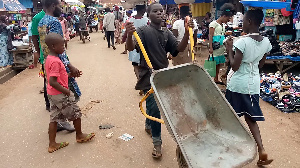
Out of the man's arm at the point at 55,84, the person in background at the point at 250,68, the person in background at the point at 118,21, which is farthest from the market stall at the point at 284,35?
the person in background at the point at 118,21

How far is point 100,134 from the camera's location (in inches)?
145

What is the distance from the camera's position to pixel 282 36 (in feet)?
25.0

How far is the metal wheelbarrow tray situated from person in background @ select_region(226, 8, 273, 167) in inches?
16.8

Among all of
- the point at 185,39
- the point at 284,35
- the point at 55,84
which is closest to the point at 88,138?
the point at 55,84

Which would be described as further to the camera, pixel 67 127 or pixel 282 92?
pixel 282 92

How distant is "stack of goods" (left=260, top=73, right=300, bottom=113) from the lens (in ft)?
14.7

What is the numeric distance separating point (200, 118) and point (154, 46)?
953 millimetres

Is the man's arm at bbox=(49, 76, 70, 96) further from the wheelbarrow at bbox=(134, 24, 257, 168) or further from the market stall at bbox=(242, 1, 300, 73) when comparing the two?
the market stall at bbox=(242, 1, 300, 73)

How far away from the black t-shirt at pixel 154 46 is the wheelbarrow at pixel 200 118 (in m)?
0.36

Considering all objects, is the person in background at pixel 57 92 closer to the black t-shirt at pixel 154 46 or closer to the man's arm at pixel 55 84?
the man's arm at pixel 55 84

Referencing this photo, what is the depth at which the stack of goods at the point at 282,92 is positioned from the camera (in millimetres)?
4469

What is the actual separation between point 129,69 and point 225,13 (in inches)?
133

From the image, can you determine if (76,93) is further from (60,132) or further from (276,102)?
(276,102)

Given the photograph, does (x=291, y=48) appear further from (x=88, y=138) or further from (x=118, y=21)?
(x=118, y=21)
